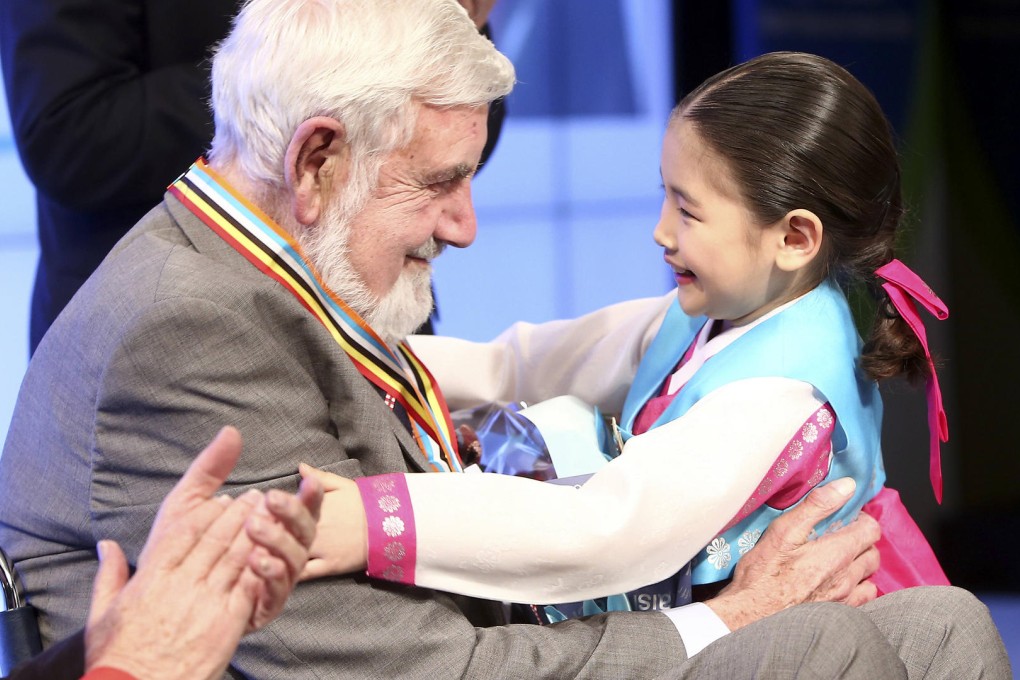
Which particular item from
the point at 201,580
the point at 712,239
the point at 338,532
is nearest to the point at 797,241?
the point at 712,239

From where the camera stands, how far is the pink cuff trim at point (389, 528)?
59.9 inches

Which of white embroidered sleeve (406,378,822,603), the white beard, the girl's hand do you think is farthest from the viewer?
the white beard

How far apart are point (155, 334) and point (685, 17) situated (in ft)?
11.0

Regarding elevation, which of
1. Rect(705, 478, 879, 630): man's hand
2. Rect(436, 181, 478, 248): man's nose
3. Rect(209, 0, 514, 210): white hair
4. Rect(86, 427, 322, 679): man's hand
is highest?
Rect(209, 0, 514, 210): white hair

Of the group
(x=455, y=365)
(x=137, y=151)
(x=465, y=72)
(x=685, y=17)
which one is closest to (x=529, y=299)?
(x=685, y=17)

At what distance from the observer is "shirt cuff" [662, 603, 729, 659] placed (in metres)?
1.63

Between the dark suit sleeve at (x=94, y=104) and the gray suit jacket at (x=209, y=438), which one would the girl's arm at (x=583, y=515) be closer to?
the gray suit jacket at (x=209, y=438)

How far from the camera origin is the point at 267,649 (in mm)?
1473

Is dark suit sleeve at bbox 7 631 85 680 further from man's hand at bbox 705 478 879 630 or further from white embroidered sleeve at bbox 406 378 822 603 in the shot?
man's hand at bbox 705 478 879 630

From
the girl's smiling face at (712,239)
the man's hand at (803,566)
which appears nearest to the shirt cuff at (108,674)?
the man's hand at (803,566)

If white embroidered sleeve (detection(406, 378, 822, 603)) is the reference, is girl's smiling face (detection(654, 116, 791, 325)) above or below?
above

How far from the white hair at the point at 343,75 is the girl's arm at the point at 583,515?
0.45m

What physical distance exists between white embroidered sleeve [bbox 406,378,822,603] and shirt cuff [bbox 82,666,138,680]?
479 mm

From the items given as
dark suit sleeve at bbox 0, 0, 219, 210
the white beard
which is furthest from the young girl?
dark suit sleeve at bbox 0, 0, 219, 210
